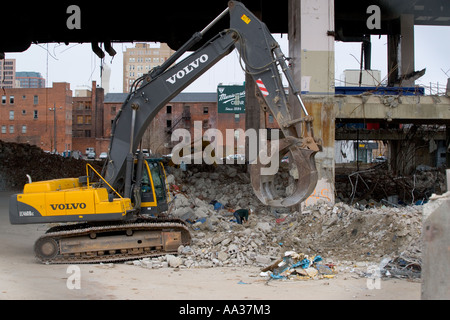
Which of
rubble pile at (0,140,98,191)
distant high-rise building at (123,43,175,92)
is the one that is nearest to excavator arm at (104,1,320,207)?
rubble pile at (0,140,98,191)

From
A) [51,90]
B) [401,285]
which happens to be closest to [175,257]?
[401,285]

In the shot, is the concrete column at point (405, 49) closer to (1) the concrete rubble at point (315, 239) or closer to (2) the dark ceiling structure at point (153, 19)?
(2) the dark ceiling structure at point (153, 19)

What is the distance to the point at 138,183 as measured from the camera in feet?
32.0

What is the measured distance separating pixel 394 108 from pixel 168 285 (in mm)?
10187

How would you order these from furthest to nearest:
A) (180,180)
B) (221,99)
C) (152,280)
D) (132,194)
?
(221,99) < (180,180) < (132,194) < (152,280)

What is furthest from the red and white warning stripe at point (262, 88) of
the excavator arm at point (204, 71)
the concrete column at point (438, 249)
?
the concrete column at point (438, 249)

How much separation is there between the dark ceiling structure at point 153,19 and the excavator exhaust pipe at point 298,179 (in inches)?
537

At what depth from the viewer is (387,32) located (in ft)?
80.3

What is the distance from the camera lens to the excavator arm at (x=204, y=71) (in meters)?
8.80

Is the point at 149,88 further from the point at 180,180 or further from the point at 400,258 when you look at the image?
the point at 180,180

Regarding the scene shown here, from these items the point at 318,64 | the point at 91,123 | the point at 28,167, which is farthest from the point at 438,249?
the point at 91,123

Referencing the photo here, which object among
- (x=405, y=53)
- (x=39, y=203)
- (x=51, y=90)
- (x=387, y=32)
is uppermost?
(x=51, y=90)

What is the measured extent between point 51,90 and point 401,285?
76147mm

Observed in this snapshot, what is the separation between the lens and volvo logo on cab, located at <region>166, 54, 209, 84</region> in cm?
951
